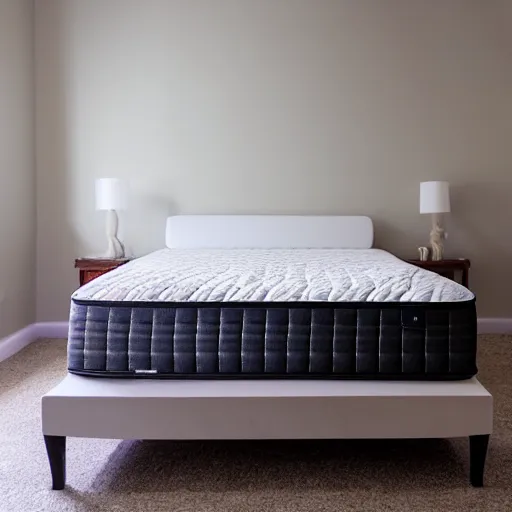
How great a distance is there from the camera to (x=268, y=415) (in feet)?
5.40

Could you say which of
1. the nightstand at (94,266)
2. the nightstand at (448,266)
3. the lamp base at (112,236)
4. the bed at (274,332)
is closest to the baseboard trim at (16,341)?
the nightstand at (94,266)

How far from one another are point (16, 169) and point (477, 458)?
9.99 ft

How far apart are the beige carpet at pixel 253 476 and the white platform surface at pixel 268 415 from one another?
0.17 m

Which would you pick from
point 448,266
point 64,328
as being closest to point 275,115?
point 448,266

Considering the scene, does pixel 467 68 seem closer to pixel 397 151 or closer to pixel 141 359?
pixel 397 151

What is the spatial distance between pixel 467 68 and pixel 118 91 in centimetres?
233

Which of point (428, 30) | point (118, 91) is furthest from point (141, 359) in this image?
point (428, 30)

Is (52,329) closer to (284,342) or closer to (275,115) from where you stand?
(275,115)

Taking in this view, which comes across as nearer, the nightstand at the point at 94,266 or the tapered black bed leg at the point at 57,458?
the tapered black bed leg at the point at 57,458

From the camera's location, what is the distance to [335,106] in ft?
12.6

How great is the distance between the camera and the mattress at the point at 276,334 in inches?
68.4

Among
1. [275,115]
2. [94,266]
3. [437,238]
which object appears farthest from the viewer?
[275,115]

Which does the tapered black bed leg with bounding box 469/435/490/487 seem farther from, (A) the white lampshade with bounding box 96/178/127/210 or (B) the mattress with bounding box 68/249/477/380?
(A) the white lampshade with bounding box 96/178/127/210

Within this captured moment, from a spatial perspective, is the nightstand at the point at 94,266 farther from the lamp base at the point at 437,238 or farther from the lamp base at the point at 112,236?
the lamp base at the point at 437,238
